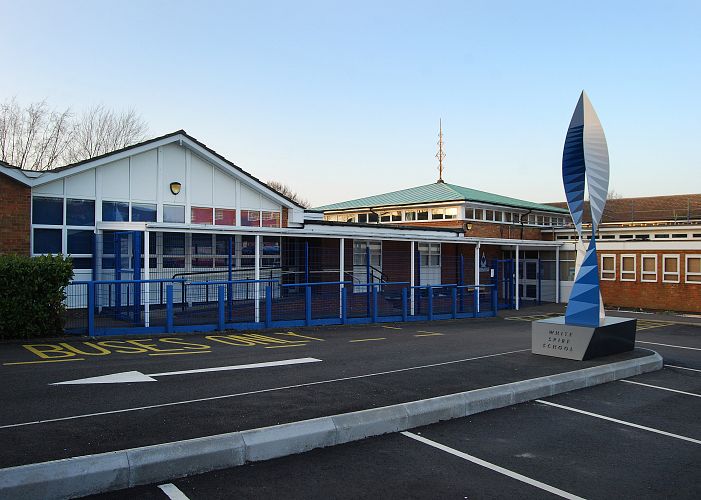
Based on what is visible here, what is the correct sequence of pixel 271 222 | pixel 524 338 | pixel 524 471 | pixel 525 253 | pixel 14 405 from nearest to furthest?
1. pixel 524 471
2. pixel 14 405
3. pixel 524 338
4. pixel 271 222
5. pixel 525 253

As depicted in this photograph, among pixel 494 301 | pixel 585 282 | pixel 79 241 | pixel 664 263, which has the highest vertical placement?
pixel 79 241

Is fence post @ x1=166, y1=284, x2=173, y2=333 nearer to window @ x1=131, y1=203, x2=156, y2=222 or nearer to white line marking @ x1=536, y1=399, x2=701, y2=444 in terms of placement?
window @ x1=131, y1=203, x2=156, y2=222

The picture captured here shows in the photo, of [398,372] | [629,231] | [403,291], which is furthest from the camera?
[629,231]

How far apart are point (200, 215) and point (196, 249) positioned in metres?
1.20

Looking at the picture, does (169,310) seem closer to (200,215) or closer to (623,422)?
(200,215)

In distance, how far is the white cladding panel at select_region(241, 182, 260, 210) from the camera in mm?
19375

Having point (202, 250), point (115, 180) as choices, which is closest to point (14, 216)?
point (115, 180)

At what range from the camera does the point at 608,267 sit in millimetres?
25672

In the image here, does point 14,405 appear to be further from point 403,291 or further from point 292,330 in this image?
point 403,291

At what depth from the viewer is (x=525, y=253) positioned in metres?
29.5

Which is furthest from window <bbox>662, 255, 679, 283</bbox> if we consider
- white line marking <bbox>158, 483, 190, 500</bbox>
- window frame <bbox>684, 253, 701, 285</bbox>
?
white line marking <bbox>158, 483, 190, 500</bbox>

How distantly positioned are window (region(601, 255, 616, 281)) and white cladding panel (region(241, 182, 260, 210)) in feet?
51.6

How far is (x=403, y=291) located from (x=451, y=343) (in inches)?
182

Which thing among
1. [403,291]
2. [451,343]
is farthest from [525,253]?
[451,343]
